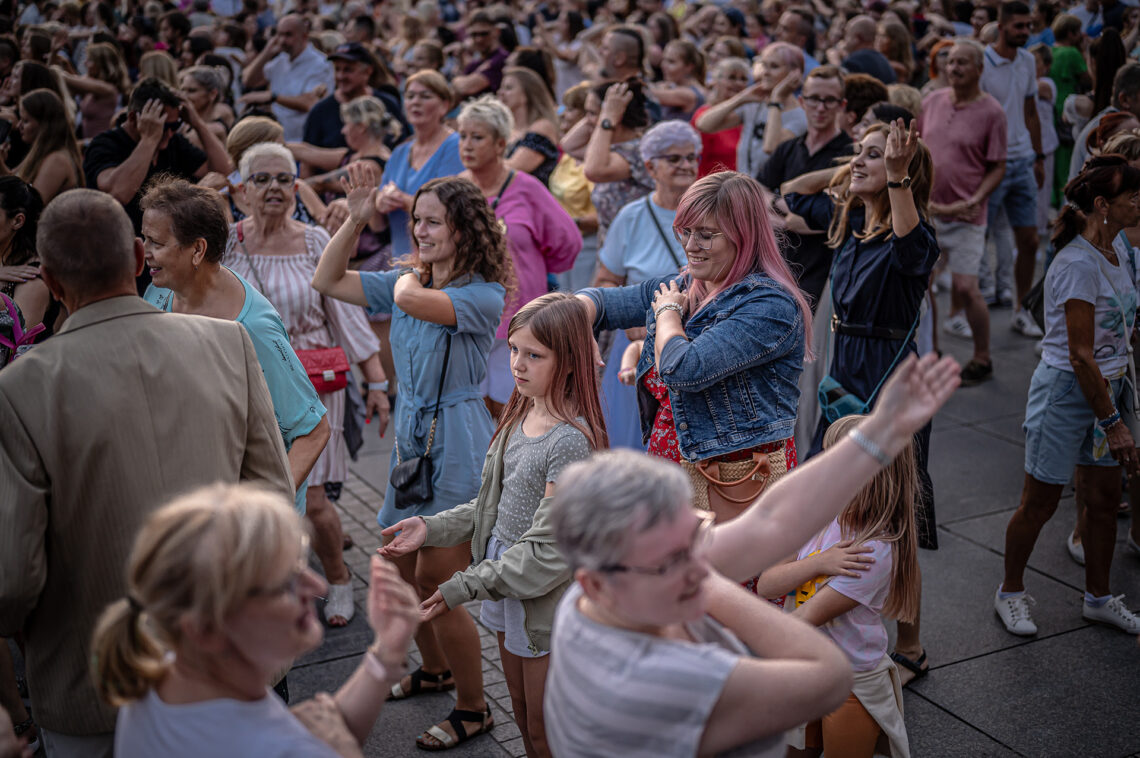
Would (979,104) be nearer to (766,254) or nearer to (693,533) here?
(766,254)

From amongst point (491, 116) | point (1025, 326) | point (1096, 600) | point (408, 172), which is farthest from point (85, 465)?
point (1025, 326)

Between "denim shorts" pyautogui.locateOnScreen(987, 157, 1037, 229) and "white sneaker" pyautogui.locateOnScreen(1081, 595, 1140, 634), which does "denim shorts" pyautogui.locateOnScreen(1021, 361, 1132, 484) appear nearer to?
"white sneaker" pyautogui.locateOnScreen(1081, 595, 1140, 634)

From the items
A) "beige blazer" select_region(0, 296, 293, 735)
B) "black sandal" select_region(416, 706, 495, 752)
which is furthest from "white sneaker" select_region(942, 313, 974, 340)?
"beige blazer" select_region(0, 296, 293, 735)

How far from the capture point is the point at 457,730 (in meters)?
3.99

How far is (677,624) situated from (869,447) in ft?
1.60

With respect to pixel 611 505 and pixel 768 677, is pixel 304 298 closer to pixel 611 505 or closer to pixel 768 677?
pixel 611 505

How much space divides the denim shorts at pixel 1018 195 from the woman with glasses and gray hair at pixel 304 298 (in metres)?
5.71

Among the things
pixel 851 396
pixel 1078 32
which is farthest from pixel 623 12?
pixel 851 396

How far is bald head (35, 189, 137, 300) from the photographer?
2467 mm

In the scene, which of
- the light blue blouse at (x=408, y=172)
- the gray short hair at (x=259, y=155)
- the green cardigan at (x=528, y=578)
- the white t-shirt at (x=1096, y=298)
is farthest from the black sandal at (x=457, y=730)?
the light blue blouse at (x=408, y=172)

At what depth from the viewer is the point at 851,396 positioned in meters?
4.60

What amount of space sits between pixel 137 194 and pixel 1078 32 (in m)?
9.44

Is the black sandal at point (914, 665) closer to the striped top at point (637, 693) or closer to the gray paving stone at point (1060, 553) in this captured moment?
the gray paving stone at point (1060, 553)

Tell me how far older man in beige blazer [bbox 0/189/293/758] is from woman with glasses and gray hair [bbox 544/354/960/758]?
1129 mm
